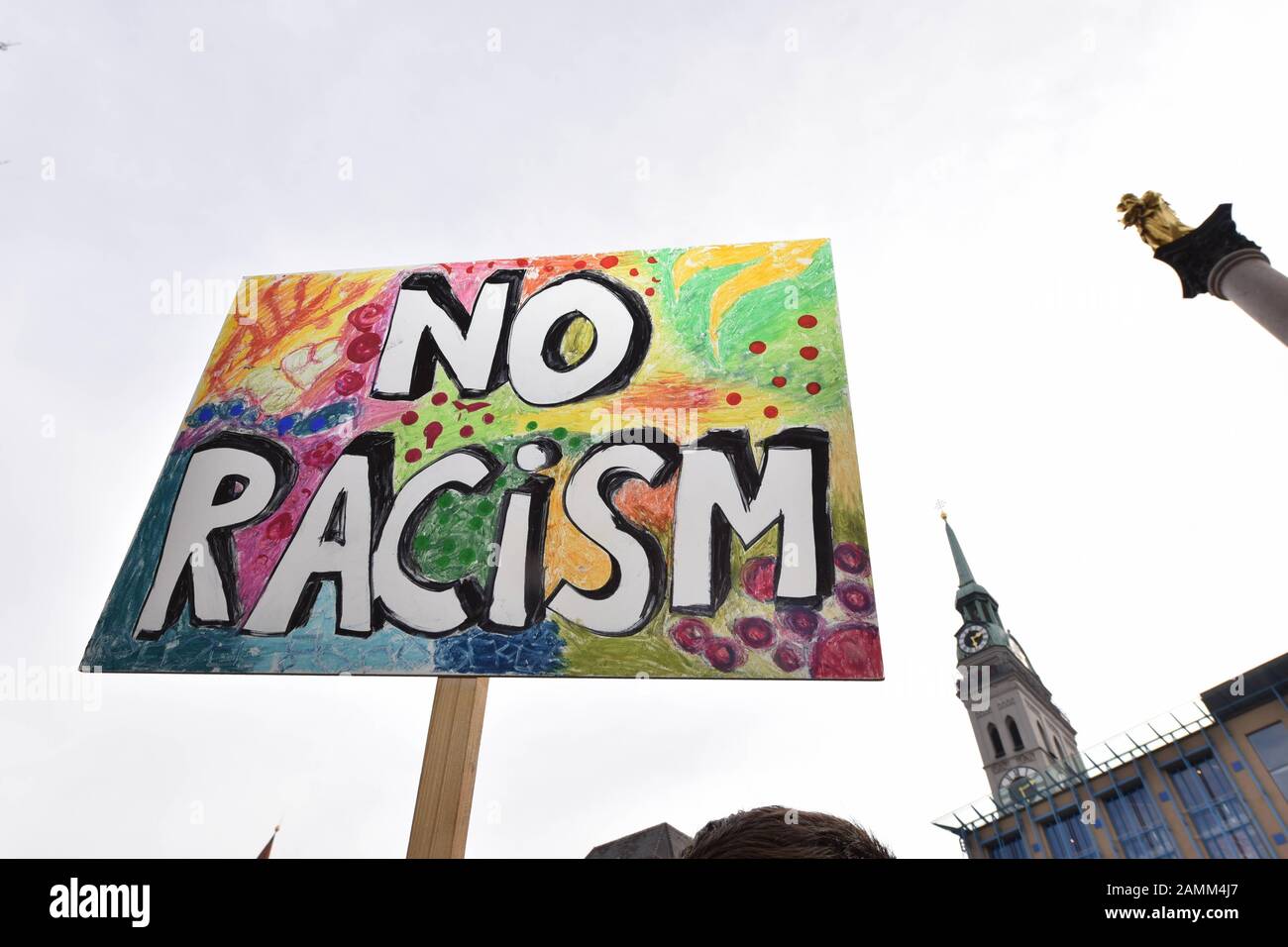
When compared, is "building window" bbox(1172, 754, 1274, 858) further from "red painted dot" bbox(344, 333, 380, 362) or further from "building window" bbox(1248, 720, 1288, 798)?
"red painted dot" bbox(344, 333, 380, 362)

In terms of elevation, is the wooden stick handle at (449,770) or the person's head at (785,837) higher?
the wooden stick handle at (449,770)

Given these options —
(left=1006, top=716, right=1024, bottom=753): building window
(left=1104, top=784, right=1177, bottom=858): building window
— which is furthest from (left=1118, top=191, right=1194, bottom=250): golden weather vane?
(left=1006, top=716, right=1024, bottom=753): building window

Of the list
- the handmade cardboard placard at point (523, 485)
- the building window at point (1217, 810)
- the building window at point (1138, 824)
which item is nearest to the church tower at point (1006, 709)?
the building window at point (1138, 824)

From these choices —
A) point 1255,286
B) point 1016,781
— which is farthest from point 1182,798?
point 1255,286

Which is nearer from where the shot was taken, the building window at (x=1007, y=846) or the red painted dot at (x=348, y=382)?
the red painted dot at (x=348, y=382)

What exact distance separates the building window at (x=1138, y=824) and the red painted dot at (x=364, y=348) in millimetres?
33110

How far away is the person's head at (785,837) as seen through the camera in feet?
5.16

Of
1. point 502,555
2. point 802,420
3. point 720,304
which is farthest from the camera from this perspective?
point 720,304

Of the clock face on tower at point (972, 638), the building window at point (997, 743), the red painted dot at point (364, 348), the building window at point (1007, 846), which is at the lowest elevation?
the building window at point (1007, 846)

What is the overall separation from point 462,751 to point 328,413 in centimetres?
174

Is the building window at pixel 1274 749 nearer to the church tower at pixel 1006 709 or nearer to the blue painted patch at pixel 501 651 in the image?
the church tower at pixel 1006 709

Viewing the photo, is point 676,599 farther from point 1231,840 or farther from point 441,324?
point 1231,840
